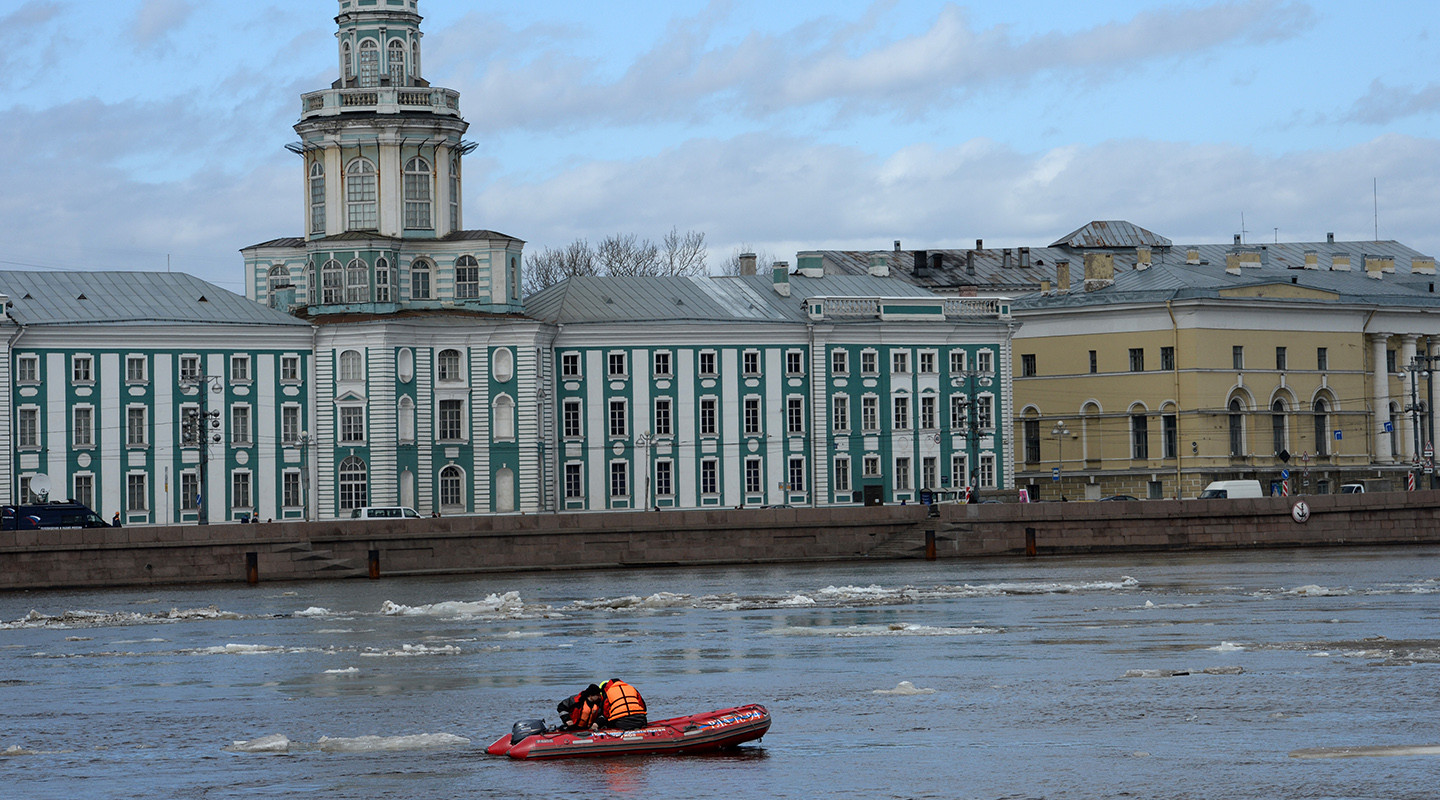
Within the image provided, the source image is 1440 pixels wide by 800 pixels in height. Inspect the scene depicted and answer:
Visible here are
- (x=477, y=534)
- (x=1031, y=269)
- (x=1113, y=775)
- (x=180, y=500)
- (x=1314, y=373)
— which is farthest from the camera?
(x=1031, y=269)

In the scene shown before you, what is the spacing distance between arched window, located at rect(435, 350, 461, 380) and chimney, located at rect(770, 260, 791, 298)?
1452 cm

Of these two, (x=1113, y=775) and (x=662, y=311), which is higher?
(x=662, y=311)

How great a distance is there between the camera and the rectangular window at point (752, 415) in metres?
87.8

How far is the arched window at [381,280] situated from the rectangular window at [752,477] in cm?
1474

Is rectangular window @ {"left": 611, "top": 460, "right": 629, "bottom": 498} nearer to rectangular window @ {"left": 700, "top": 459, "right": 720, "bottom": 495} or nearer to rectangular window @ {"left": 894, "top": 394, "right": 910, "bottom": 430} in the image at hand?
rectangular window @ {"left": 700, "top": 459, "right": 720, "bottom": 495}

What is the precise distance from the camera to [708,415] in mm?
87500

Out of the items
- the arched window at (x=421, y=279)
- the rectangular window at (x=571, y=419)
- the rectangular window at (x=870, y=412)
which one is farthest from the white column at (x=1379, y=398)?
the arched window at (x=421, y=279)

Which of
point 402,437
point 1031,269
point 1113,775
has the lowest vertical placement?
point 1113,775

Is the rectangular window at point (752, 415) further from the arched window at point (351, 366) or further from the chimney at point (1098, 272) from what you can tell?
the chimney at point (1098, 272)

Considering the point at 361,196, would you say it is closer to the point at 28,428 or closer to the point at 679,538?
the point at 28,428

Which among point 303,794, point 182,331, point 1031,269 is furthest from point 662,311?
point 303,794

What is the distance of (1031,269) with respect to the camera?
12181 centimetres

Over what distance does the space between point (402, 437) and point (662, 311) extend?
459 inches

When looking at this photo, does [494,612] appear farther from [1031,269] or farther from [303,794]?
[1031,269]
